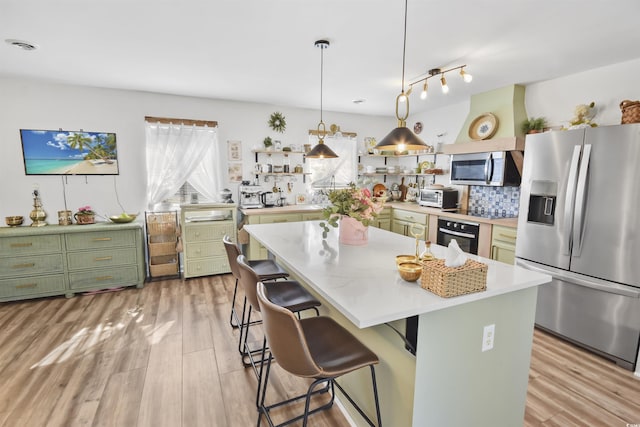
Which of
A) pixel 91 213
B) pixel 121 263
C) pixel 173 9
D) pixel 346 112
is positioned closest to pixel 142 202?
pixel 91 213

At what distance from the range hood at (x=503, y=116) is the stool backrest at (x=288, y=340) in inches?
134

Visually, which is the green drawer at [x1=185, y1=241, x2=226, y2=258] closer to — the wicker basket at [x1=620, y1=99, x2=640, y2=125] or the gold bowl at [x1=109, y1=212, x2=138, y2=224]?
the gold bowl at [x1=109, y1=212, x2=138, y2=224]

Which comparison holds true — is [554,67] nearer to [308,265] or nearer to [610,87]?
[610,87]

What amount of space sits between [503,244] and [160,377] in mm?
3359

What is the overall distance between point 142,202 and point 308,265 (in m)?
3.42

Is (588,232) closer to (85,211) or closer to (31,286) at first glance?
(85,211)

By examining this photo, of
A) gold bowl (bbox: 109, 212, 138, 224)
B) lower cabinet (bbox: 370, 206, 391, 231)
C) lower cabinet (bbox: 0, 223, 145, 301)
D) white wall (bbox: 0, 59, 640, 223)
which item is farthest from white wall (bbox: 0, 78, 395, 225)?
lower cabinet (bbox: 370, 206, 391, 231)

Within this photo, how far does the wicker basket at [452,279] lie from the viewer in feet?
4.17

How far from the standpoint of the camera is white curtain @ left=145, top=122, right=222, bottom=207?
415cm

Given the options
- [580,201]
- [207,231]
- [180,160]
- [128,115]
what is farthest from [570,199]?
[128,115]

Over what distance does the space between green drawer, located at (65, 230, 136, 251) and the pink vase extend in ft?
9.30

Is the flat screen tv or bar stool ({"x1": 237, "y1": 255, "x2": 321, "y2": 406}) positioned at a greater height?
the flat screen tv

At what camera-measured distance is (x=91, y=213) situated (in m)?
3.82

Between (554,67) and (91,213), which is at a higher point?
(554,67)
